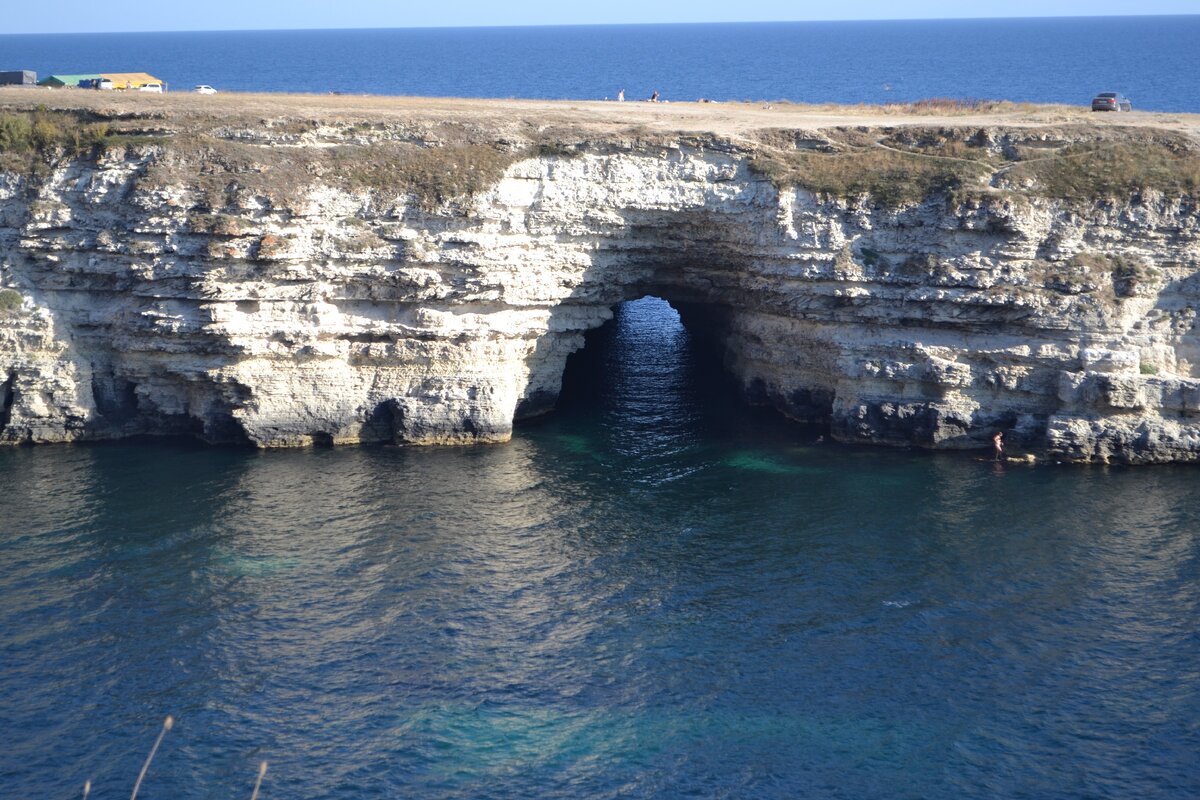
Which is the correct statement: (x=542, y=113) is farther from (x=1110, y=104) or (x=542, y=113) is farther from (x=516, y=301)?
(x=1110, y=104)

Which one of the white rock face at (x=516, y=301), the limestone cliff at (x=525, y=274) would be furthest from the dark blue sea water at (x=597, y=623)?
the limestone cliff at (x=525, y=274)

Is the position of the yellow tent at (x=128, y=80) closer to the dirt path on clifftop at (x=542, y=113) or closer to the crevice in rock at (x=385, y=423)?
the dirt path on clifftop at (x=542, y=113)

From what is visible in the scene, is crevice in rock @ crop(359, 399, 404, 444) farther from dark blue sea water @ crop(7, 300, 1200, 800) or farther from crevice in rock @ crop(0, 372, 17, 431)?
crevice in rock @ crop(0, 372, 17, 431)

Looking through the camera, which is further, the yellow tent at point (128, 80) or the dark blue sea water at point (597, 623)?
the yellow tent at point (128, 80)

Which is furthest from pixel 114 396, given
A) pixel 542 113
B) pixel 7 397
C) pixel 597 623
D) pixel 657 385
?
pixel 597 623

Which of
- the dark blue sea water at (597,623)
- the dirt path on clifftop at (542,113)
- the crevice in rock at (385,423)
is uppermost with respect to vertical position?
the dirt path on clifftop at (542,113)

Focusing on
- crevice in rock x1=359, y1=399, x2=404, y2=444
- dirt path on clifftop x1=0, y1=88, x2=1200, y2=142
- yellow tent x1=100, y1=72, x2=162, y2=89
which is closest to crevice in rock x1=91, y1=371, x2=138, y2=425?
crevice in rock x1=359, y1=399, x2=404, y2=444
